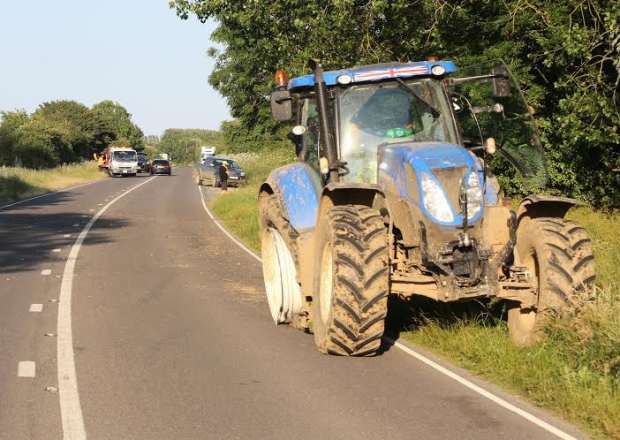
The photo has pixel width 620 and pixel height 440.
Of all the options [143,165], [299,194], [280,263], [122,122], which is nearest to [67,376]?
[280,263]

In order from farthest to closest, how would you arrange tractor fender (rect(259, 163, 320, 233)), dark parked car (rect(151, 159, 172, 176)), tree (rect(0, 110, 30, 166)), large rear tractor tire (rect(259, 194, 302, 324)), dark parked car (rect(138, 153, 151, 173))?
dark parked car (rect(138, 153, 151, 173)) → dark parked car (rect(151, 159, 172, 176)) → tree (rect(0, 110, 30, 166)) → large rear tractor tire (rect(259, 194, 302, 324)) → tractor fender (rect(259, 163, 320, 233))

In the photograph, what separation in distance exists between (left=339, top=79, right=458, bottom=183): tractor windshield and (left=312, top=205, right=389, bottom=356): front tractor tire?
0.95 metres

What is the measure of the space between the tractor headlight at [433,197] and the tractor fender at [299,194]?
1.85m

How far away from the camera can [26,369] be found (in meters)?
8.24

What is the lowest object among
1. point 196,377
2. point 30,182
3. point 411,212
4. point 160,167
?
point 160,167

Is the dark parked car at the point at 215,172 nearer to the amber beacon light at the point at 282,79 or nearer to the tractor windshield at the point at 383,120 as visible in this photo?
the amber beacon light at the point at 282,79

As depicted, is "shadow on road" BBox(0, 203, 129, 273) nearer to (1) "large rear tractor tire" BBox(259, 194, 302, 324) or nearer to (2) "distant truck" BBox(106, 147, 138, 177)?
(1) "large rear tractor tire" BBox(259, 194, 302, 324)

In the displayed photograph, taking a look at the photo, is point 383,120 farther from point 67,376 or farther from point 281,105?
point 67,376

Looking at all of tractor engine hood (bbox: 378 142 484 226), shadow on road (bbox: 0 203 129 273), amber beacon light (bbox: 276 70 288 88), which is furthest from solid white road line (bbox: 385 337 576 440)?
shadow on road (bbox: 0 203 129 273)

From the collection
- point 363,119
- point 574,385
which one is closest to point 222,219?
point 363,119

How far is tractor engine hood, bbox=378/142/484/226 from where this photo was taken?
7973mm

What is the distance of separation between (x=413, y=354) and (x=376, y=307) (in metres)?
1.14

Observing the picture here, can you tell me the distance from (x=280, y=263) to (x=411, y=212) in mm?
2494

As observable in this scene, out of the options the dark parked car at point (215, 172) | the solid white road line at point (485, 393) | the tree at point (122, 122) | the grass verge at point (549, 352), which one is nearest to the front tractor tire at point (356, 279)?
the solid white road line at point (485, 393)
